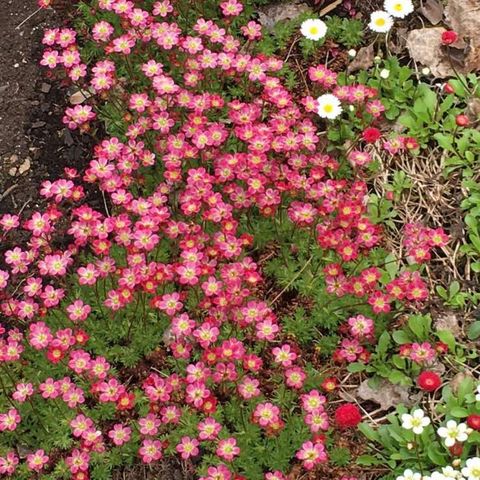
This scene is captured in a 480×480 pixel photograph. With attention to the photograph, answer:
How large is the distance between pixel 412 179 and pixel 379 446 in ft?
6.77

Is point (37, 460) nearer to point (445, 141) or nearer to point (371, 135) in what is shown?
point (371, 135)

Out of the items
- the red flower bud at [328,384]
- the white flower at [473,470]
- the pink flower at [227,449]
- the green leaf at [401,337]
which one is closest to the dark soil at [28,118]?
the pink flower at [227,449]

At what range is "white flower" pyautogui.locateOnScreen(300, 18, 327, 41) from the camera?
5.94 metres

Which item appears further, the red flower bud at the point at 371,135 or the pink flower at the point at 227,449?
the red flower bud at the point at 371,135

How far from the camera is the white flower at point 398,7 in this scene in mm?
5809

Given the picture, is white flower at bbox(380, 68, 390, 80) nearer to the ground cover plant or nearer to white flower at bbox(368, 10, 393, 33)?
the ground cover plant

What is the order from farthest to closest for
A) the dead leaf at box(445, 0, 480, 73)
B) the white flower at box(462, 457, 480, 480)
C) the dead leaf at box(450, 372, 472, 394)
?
the dead leaf at box(445, 0, 480, 73) < the dead leaf at box(450, 372, 472, 394) < the white flower at box(462, 457, 480, 480)


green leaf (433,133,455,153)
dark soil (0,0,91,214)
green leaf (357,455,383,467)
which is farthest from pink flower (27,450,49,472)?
green leaf (433,133,455,153)

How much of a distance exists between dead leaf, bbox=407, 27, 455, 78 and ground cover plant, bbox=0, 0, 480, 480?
0.18 m

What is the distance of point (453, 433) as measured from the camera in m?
4.05

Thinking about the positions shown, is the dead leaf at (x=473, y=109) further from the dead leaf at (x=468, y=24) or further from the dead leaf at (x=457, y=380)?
the dead leaf at (x=457, y=380)

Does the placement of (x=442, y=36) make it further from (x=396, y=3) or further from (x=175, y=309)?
(x=175, y=309)

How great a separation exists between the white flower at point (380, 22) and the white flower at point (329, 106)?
67 cm

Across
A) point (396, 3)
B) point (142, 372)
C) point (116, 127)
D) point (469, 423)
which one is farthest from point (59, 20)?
point (469, 423)
